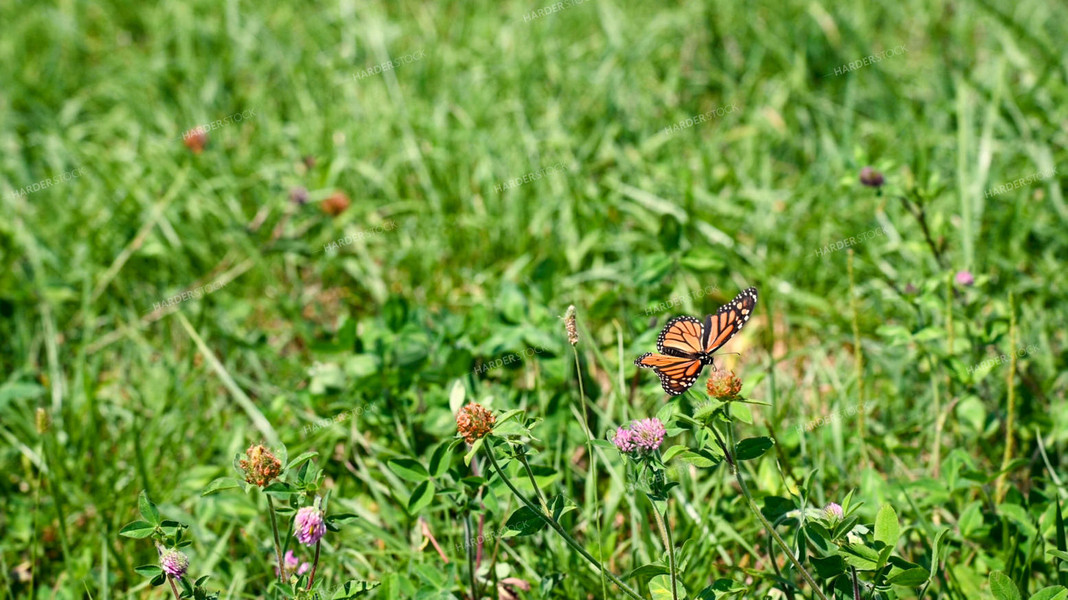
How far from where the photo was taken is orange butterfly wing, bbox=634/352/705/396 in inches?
65.9

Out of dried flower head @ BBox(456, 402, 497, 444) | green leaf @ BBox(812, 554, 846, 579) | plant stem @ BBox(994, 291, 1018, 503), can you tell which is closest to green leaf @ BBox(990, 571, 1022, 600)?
green leaf @ BBox(812, 554, 846, 579)

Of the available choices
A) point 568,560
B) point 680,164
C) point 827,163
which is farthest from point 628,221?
point 568,560

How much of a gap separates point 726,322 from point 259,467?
37.7 inches

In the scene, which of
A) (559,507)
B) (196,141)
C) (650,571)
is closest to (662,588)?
(650,571)

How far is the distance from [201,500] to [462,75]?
2.52 metres

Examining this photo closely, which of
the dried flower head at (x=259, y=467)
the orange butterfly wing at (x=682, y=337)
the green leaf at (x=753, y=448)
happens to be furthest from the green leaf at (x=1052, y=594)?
the dried flower head at (x=259, y=467)

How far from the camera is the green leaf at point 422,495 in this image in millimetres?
1818

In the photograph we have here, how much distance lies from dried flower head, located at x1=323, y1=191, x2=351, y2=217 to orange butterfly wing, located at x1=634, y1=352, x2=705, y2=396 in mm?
1876

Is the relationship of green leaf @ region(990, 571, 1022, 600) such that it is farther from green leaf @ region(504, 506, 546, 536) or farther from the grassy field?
green leaf @ region(504, 506, 546, 536)

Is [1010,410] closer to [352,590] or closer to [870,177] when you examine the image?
[870,177]

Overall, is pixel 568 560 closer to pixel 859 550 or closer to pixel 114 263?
pixel 859 550

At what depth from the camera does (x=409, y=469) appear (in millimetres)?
1841

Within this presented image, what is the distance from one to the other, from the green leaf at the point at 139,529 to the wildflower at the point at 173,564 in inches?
3.7

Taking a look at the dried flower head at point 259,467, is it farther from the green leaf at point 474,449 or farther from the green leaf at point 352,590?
the green leaf at point 474,449
